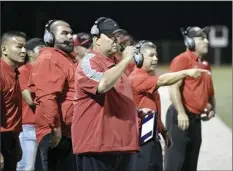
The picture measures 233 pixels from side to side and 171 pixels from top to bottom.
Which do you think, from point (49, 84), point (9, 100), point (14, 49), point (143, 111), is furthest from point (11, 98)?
point (143, 111)

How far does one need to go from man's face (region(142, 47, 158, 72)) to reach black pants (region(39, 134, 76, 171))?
46.4 inches

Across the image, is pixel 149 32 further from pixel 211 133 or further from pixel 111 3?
pixel 211 133

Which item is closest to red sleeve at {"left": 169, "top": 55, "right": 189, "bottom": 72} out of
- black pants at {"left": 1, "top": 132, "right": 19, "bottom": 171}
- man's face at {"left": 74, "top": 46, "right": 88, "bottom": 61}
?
man's face at {"left": 74, "top": 46, "right": 88, "bottom": 61}

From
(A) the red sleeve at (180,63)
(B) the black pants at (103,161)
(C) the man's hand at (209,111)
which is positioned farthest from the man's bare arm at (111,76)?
(C) the man's hand at (209,111)

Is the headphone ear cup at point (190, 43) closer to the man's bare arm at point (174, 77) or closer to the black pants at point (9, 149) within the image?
the man's bare arm at point (174, 77)

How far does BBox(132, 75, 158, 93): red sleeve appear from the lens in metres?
7.23

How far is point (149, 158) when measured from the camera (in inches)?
296

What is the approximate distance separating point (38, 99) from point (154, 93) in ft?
4.46

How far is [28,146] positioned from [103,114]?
3.09 m

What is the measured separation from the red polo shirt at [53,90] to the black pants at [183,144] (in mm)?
1816

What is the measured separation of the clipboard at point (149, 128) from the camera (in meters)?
6.98

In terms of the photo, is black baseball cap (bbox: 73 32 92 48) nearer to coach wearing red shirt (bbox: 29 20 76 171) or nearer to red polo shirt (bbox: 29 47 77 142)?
coach wearing red shirt (bbox: 29 20 76 171)

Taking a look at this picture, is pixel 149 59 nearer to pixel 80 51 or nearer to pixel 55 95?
pixel 55 95

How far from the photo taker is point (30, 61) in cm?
905
